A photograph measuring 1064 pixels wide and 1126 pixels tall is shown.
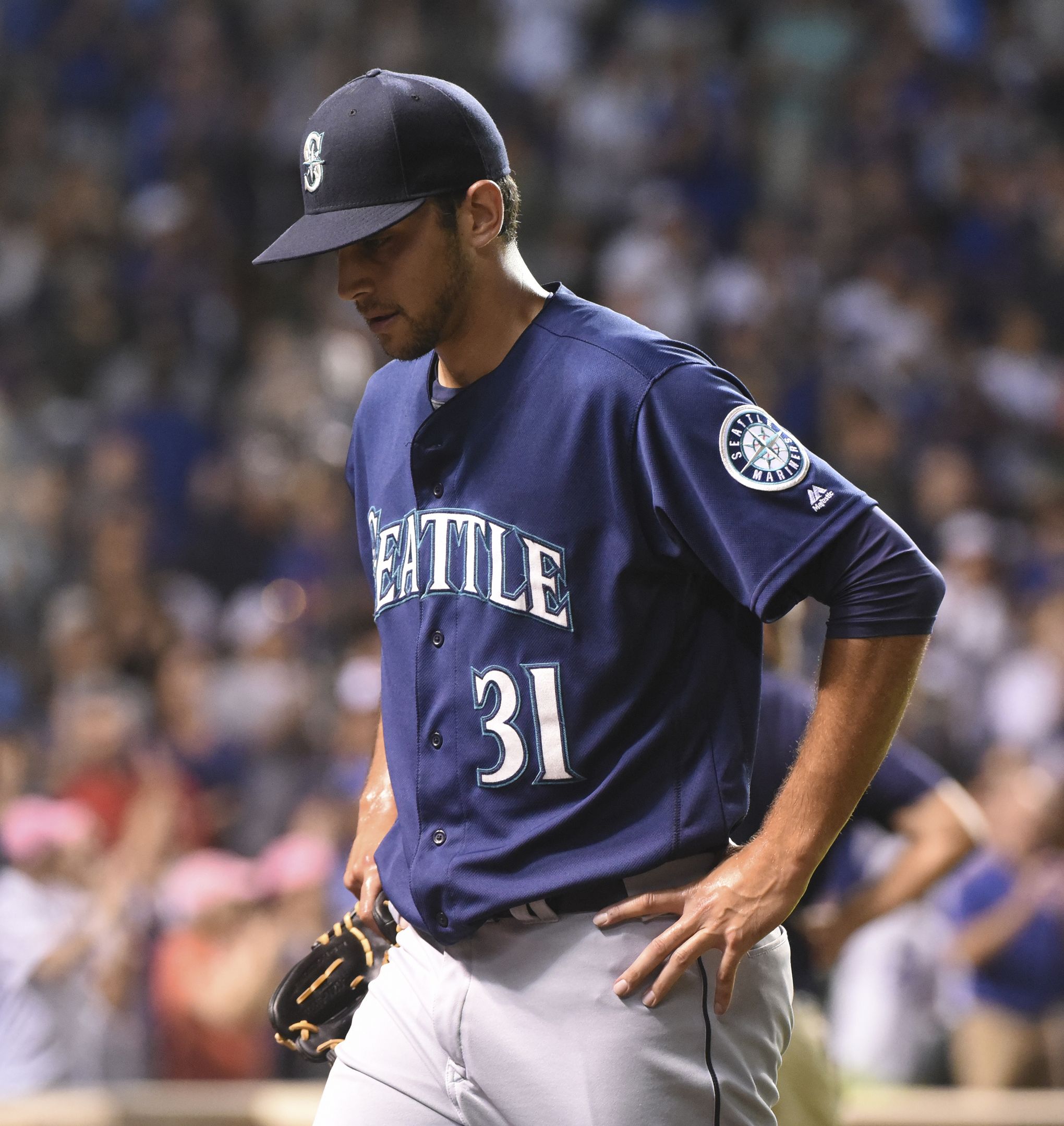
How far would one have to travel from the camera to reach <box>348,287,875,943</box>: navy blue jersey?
2.14 meters

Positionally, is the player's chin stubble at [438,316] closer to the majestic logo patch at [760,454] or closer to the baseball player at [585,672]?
the baseball player at [585,672]

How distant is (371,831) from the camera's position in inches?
106

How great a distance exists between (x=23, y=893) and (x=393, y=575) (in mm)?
3834

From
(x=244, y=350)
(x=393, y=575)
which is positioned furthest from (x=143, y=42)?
(x=393, y=575)

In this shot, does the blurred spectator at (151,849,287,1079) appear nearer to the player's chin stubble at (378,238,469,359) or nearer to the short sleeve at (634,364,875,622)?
the player's chin stubble at (378,238,469,359)

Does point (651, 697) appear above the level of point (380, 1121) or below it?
above

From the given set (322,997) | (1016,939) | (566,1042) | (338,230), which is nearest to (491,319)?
(338,230)

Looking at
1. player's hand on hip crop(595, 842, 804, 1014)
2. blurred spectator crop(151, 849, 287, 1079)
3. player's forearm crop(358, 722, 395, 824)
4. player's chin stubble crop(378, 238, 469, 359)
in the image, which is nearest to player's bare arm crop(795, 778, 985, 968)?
player's forearm crop(358, 722, 395, 824)

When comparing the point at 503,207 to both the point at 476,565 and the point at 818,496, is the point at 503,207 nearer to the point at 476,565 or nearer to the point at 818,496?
the point at 476,565

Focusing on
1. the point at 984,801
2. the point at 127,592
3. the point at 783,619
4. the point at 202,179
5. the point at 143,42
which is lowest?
the point at 984,801

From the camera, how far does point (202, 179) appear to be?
34.3 feet

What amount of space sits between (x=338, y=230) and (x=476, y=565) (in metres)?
0.46

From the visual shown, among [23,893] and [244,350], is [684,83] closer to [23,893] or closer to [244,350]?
[244,350]

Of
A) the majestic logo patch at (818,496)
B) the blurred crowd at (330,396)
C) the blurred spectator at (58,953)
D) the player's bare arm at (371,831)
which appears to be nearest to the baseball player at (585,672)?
the majestic logo patch at (818,496)
